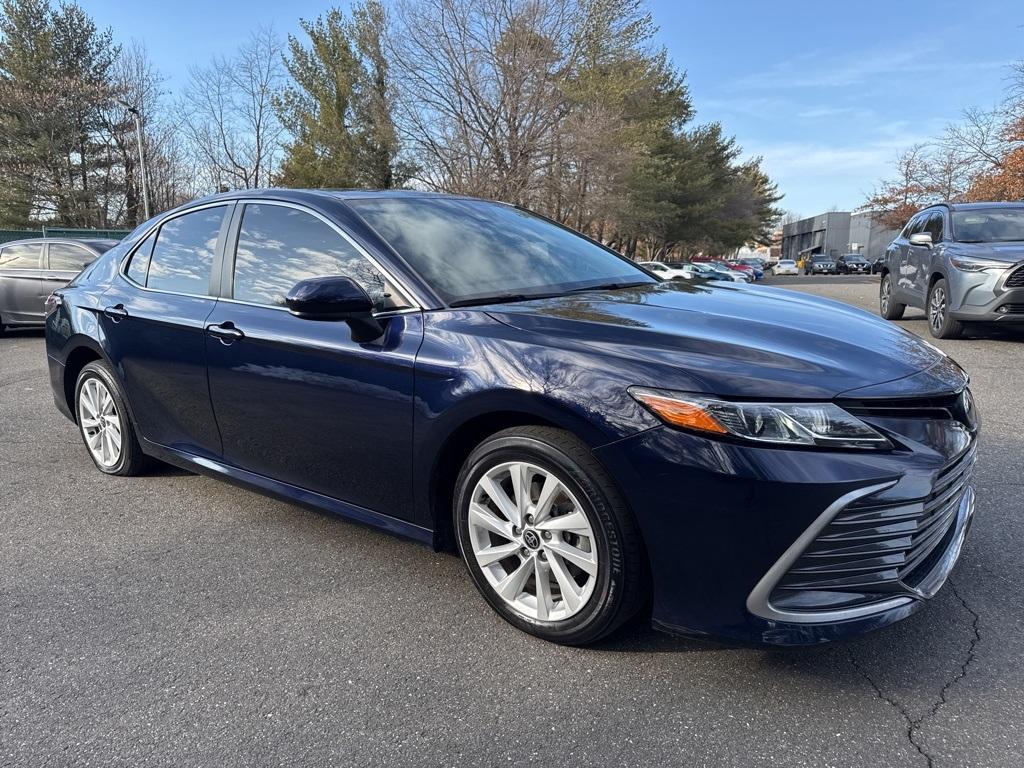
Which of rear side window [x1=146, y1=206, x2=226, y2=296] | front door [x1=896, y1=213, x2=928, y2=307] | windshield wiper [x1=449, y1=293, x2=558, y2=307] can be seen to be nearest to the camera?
windshield wiper [x1=449, y1=293, x2=558, y2=307]

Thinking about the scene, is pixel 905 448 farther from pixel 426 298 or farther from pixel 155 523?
pixel 155 523

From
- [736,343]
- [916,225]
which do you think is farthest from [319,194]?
[916,225]

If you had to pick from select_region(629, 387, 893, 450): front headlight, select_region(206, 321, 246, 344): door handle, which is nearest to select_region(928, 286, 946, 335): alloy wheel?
select_region(629, 387, 893, 450): front headlight

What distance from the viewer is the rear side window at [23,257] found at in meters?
10.6

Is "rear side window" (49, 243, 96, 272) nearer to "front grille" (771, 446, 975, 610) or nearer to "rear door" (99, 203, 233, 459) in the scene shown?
"rear door" (99, 203, 233, 459)

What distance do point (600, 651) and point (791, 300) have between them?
170 centimetres

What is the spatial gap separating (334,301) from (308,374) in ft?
1.37

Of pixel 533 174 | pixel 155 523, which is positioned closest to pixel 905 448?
pixel 155 523

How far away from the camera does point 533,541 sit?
2375 millimetres

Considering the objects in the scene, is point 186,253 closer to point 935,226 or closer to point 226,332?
point 226,332

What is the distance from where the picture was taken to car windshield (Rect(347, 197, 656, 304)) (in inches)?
111

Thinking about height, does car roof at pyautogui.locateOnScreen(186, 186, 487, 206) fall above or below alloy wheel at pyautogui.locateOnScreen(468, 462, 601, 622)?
above

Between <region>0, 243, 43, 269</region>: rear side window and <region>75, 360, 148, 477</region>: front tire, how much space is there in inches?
309

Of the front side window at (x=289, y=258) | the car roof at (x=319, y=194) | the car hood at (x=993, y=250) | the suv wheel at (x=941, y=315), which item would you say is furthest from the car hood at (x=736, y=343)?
the suv wheel at (x=941, y=315)
